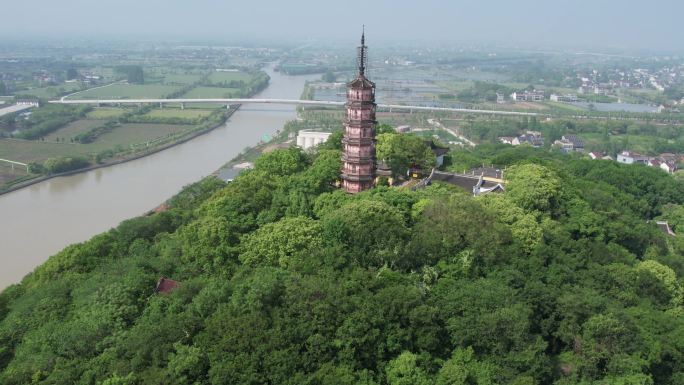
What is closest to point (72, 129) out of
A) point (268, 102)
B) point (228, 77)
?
point (268, 102)

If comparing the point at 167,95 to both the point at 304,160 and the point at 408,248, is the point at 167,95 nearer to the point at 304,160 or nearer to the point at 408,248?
the point at 304,160

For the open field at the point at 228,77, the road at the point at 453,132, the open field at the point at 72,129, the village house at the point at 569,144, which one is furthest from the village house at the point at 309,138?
the open field at the point at 228,77

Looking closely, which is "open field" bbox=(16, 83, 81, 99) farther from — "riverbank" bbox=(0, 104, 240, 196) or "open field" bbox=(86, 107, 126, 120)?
"riverbank" bbox=(0, 104, 240, 196)

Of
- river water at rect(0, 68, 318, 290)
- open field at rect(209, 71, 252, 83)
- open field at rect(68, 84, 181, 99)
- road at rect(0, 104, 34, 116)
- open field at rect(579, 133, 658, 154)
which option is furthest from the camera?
open field at rect(209, 71, 252, 83)

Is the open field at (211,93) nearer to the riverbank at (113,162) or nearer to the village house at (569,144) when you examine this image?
the riverbank at (113,162)

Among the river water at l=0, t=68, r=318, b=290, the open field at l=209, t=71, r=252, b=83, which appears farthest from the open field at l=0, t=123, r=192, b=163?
the open field at l=209, t=71, r=252, b=83

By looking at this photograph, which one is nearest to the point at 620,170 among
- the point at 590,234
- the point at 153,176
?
the point at 590,234

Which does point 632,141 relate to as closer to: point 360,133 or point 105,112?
point 360,133
